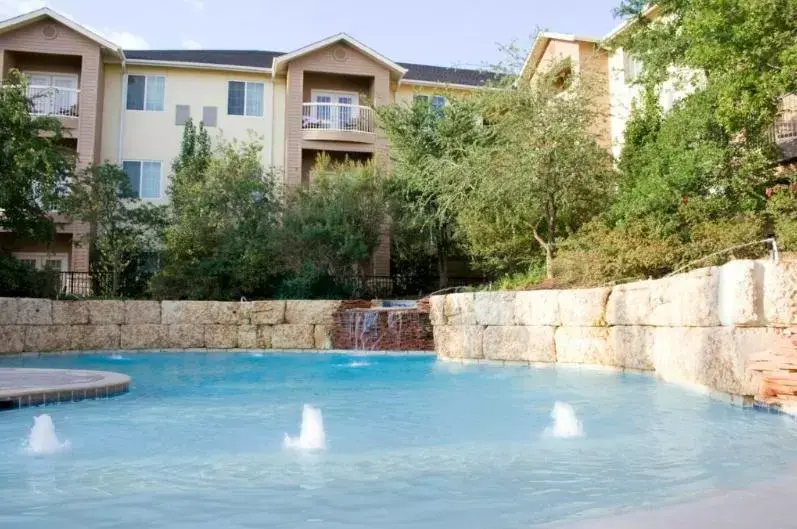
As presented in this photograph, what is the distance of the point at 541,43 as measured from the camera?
2498cm

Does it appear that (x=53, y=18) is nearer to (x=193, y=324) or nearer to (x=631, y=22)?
(x=193, y=324)

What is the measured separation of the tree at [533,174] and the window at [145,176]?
12681 millimetres

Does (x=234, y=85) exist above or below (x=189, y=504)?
above

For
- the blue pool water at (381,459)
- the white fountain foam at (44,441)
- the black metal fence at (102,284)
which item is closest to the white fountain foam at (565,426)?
the blue pool water at (381,459)

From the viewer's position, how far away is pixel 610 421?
6.38 metres

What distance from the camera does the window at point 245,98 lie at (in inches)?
1004

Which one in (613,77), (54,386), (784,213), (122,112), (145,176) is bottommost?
(54,386)

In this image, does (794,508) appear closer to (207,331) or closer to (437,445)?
(437,445)

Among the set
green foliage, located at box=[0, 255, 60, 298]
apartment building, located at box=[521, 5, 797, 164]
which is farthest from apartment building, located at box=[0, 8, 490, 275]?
green foliage, located at box=[0, 255, 60, 298]

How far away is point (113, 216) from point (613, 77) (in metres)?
17.7

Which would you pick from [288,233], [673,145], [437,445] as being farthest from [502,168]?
[437,445]

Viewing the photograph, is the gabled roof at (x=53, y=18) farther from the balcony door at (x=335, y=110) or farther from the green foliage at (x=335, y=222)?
the green foliage at (x=335, y=222)

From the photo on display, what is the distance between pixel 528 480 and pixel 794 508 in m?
1.84

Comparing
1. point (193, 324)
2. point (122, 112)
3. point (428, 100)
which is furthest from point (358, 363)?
point (122, 112)
